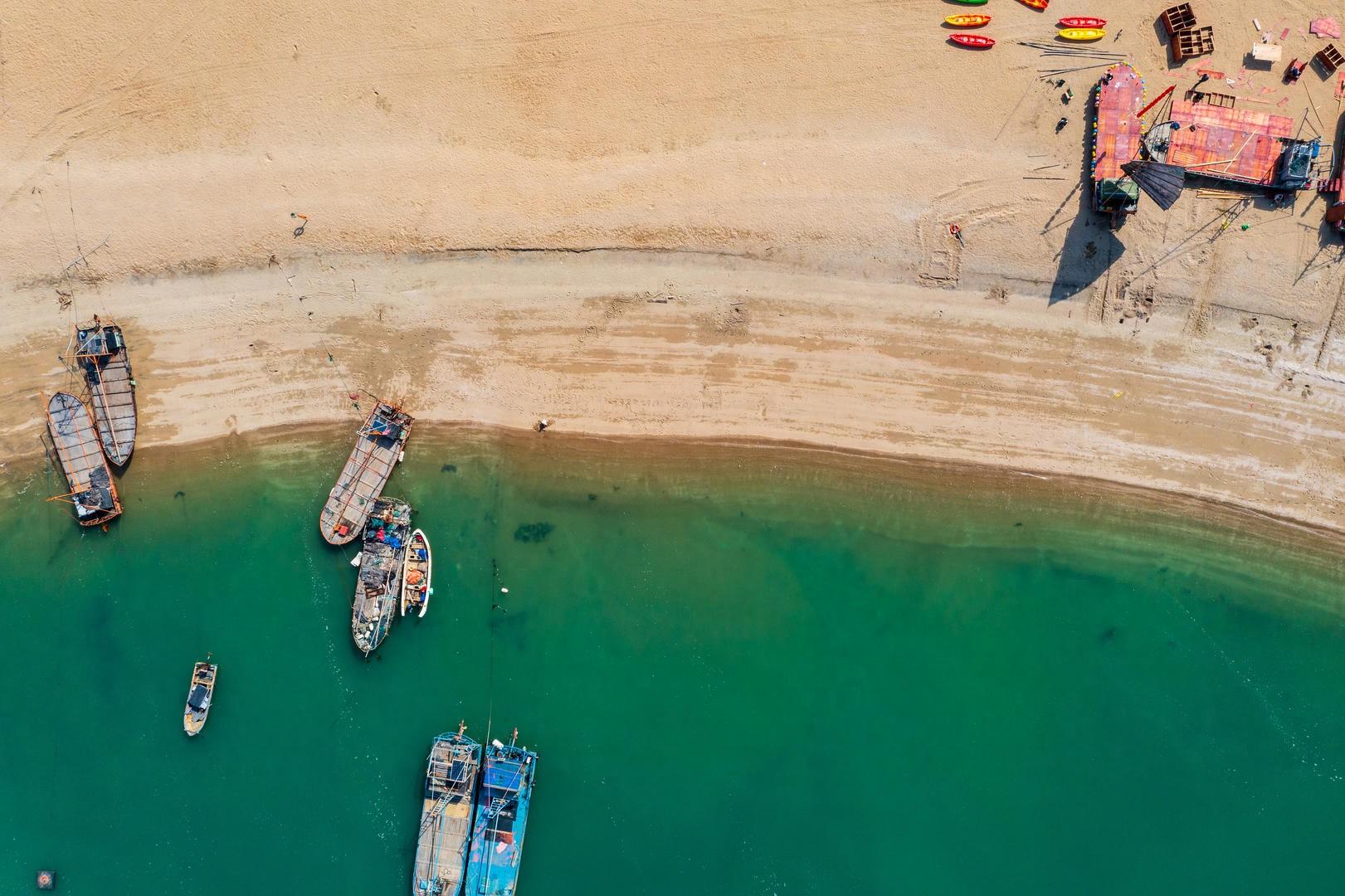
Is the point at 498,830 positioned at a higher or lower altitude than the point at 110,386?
lower

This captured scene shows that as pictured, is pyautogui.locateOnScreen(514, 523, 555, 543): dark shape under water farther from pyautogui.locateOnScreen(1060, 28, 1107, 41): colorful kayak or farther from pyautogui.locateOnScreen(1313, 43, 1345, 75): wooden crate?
pyautogui.locateOnScreen(1313, 43, 1345, 75): wooden crate

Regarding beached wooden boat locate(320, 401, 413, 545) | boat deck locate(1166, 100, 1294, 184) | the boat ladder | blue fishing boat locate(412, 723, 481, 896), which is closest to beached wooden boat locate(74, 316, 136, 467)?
beached wooden boat locate(320, 401, 413, 545)


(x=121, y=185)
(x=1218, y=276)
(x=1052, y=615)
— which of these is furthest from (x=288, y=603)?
(x=1218, y=276)

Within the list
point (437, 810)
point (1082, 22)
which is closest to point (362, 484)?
point (437, 810)

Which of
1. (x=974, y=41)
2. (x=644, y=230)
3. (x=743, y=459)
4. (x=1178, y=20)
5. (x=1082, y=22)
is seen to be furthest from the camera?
(x=743, y=459)

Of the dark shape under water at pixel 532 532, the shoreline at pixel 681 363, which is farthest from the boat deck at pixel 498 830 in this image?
the shoreline at pixel 681 363

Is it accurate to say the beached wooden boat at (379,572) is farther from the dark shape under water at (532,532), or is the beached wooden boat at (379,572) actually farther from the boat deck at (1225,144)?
the boat deck at (1225,144)

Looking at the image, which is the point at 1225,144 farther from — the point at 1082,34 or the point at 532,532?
the point at 532,532
